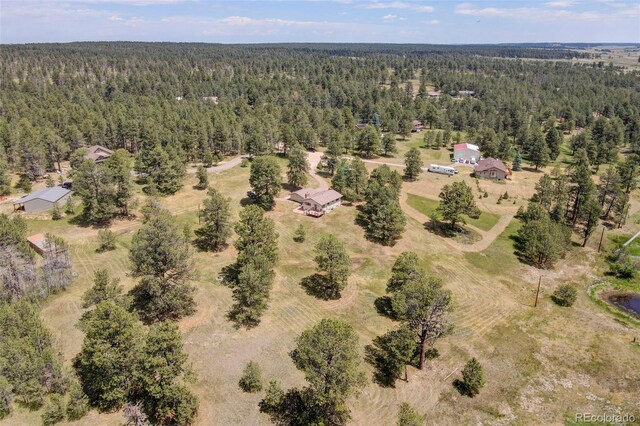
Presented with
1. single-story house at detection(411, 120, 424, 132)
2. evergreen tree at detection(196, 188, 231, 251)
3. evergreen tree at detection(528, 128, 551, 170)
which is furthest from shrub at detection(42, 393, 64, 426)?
single-story house at detection(411, 120, 424, 132)

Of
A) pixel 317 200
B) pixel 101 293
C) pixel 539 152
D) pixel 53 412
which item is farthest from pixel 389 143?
pixel 53 412

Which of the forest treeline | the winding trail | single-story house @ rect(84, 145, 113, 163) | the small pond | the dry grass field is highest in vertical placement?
the forest treeline

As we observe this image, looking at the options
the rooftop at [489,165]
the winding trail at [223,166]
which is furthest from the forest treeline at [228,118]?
the rooftop at [489,165]

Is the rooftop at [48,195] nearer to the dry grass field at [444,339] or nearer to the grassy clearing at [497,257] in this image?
the dry grass field at [444,339]

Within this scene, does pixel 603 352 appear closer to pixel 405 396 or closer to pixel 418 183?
pixel 405 396

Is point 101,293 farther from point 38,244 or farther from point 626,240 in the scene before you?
point 626,240

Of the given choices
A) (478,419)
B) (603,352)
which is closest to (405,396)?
(478,419)

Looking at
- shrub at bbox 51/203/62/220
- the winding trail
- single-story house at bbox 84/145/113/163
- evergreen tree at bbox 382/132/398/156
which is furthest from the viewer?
evergreen tree at bbox 382/132/398/156

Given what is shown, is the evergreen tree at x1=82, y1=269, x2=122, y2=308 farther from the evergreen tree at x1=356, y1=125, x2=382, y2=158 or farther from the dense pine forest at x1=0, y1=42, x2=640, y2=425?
the evergreen tree at x1=356, y1=125, x2=382, y2=158
